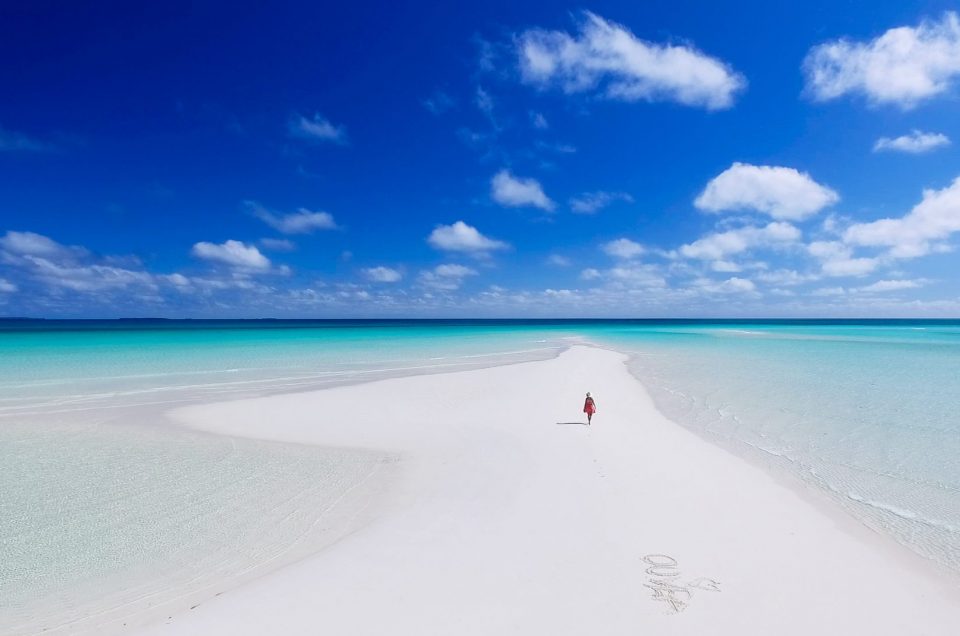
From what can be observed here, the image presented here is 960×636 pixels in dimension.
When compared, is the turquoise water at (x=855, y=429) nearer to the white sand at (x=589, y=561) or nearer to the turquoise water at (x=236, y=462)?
the turquoise water at (x=236, y=462)

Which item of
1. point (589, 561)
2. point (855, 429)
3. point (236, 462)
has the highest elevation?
point (236, 462)

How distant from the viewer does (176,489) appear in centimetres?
1010

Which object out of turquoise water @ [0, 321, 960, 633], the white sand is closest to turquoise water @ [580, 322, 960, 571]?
turquoise water @ [0, 321, 960, 633]

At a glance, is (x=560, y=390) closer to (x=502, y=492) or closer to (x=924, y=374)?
(x=502, y=492)

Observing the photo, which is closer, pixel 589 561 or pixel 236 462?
pixel 589 561

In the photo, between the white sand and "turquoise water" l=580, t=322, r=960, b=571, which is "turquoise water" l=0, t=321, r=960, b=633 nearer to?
"turquoise water" l=580, t=322, r=960, b=571

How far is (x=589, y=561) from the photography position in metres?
6.99

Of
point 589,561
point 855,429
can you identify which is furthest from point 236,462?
point 855,429

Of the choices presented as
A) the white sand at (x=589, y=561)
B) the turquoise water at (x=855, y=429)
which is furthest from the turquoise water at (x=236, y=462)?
the white sand at (x=589, y=561)

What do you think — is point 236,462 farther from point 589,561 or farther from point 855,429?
point 855,429

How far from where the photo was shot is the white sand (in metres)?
5.69

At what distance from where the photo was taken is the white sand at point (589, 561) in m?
5.69

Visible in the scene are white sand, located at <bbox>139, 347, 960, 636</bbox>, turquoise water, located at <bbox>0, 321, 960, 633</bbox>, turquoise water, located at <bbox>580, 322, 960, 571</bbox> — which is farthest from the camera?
turquoise water, located at <bbox>580, 322, 960, 571</bbox>

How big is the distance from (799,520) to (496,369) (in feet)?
75.2
